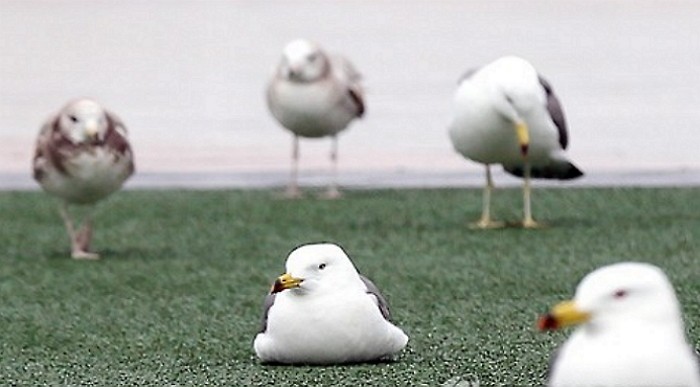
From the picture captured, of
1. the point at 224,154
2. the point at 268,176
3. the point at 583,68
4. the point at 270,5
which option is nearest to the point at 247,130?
the point at 224,154

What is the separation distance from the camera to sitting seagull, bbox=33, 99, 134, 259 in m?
8.01

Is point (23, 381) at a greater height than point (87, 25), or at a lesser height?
greater

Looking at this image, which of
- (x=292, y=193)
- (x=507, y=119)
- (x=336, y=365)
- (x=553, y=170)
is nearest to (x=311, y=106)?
(x=292, y=193)

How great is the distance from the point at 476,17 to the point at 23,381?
18.7 metres

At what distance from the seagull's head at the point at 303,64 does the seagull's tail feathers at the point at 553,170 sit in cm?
155

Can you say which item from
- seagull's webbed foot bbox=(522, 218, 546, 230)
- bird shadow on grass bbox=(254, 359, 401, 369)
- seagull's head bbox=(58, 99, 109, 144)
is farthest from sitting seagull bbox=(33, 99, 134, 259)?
bird shadow on grass bbox=(254, 359, 401, 369)

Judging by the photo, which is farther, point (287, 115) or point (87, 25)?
point (87, 25)

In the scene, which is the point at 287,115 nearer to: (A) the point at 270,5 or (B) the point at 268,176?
(B) the point at 268,176

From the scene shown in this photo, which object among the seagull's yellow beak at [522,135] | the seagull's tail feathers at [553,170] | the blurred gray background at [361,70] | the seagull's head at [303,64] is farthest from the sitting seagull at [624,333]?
the blurred gray background at [361,70]

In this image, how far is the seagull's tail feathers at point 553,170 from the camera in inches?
355

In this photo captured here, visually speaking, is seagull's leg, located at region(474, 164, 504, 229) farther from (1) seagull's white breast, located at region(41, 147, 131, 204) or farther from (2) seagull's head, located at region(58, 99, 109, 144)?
(2) seagull's head, located at region(58, 99, 109, 144)

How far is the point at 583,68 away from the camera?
18.1 meters

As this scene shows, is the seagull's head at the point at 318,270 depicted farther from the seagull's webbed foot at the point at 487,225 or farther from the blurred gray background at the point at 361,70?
the blurred gray background at the point at 361,70

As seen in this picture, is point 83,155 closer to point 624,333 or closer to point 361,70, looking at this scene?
point 624,333
